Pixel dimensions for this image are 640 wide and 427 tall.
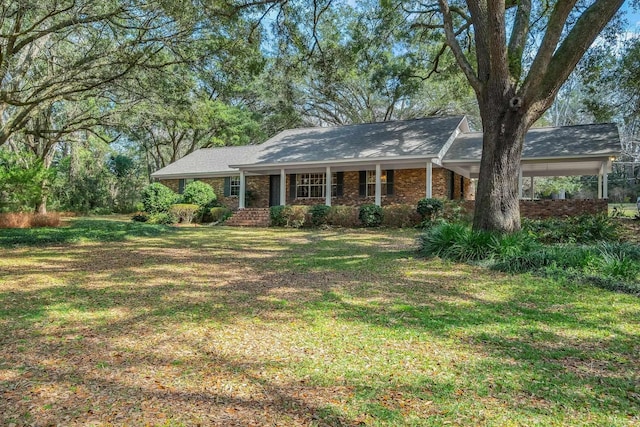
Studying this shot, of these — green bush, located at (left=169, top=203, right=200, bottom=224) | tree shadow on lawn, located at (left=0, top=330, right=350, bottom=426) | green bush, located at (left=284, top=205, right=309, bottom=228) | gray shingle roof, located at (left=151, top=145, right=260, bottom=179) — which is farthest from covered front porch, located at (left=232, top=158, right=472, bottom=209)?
tree shadow on lawn, located at (left=0, top=330, right=350, bottom=426)

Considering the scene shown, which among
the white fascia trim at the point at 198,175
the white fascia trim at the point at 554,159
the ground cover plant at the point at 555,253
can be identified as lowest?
the ground cover plant at the point at 555,253

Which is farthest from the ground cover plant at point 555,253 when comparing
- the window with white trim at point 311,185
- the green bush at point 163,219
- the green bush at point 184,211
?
the green bush at point 163,219

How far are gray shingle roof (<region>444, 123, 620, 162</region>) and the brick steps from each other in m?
8.34

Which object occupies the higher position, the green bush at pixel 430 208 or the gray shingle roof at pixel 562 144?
the gray shingle roof at pixel 562 144

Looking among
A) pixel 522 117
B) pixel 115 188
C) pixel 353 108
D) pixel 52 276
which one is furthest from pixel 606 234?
pixel 115 188

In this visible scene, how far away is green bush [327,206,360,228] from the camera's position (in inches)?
666

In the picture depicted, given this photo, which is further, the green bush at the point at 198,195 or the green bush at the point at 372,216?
the green bush at the point at 198,195

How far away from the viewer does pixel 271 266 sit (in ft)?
25.7

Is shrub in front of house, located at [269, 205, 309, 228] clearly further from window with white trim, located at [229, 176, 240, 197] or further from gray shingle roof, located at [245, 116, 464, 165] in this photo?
window with white trim, located at [229, 176, 240, 197]

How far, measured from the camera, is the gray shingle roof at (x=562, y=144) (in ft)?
51.6

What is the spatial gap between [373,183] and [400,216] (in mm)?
3852

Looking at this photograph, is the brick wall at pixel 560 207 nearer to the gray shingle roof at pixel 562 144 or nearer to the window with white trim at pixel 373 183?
the gray shingle roof at pixel 562 144

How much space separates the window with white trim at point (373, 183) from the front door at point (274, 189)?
5.26 m

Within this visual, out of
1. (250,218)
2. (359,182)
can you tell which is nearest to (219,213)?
(250,218)
